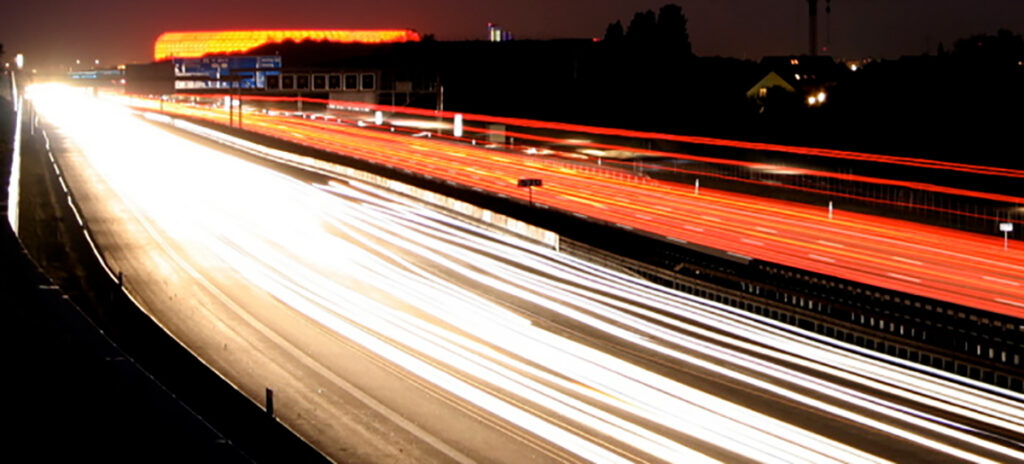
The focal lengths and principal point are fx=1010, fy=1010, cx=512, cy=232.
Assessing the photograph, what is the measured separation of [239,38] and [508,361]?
134607mm

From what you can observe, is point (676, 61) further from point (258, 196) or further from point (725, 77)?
point (258, 196)

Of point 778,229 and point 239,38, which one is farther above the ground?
point 239,38

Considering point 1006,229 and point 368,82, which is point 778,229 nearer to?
point 1006,229

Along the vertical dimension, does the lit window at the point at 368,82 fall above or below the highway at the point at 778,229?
above

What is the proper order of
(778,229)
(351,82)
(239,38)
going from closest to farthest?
(778,229), (351,82), (239,38)

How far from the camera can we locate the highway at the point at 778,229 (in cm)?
2125

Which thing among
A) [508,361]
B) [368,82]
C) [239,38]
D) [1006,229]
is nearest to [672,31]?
[368,82]

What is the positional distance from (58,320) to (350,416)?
4.00 metres

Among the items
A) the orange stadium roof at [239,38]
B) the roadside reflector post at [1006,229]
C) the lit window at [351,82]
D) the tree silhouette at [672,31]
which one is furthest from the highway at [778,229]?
the orange stadium roof at [239,38]

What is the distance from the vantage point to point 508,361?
1487cm

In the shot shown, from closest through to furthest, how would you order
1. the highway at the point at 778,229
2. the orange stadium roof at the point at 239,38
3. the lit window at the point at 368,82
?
the highway at the point at 778,229, the lit window at the point at 368,82, the orange stadium roof at the point at 239,38

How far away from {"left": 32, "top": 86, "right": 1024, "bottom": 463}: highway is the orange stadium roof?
4466 inches

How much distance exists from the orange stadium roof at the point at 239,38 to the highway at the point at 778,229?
92.3 meters

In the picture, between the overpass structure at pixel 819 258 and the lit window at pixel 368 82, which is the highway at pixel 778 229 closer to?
the overpass structure at pixel 819 258
